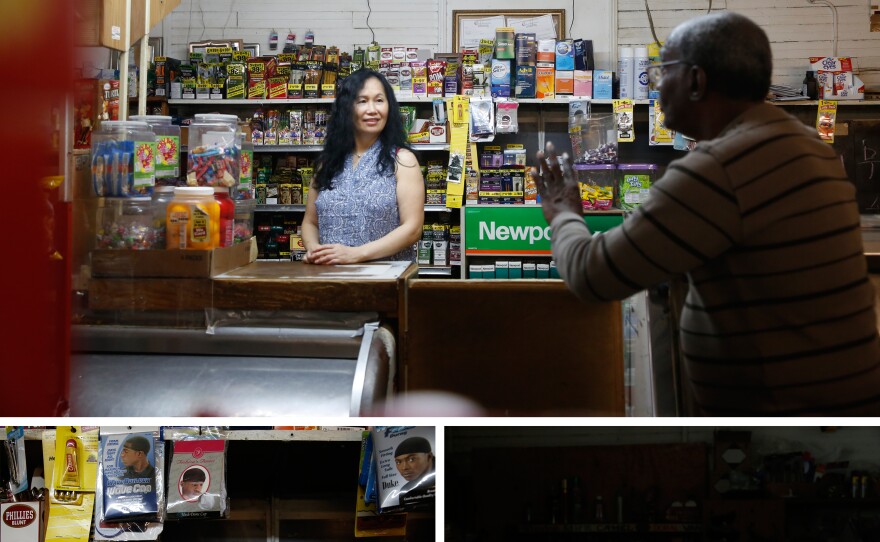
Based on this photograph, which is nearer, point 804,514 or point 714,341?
point 804,514

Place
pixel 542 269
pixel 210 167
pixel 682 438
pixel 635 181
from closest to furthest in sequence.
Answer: pixel 682 438
pixel 210 167
pixel 542 269
pixel 635 181

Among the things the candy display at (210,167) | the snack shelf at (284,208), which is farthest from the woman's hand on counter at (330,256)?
the snack shelf at (284,208)

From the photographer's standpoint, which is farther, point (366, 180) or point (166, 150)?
point (366, 180)

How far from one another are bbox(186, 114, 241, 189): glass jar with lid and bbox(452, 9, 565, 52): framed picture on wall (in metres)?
3.29

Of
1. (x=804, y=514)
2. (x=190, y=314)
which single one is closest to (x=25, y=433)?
(x=190, y=314)

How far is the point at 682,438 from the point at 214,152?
103 centimetres

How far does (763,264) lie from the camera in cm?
112

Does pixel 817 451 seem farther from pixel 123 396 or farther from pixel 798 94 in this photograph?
pixel 798 94

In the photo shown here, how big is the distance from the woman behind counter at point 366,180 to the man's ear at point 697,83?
925mm

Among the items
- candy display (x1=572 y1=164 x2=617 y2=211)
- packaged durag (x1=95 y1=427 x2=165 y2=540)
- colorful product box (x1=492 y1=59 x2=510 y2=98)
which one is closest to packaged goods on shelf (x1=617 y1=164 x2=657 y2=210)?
candy display (x1=572 y1=164 x2=617 y2=211)

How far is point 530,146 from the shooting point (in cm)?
480

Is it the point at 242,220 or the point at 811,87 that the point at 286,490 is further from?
the point at 811,87

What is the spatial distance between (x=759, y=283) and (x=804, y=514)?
32 centimetres

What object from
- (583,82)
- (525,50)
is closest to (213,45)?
(525,50)
